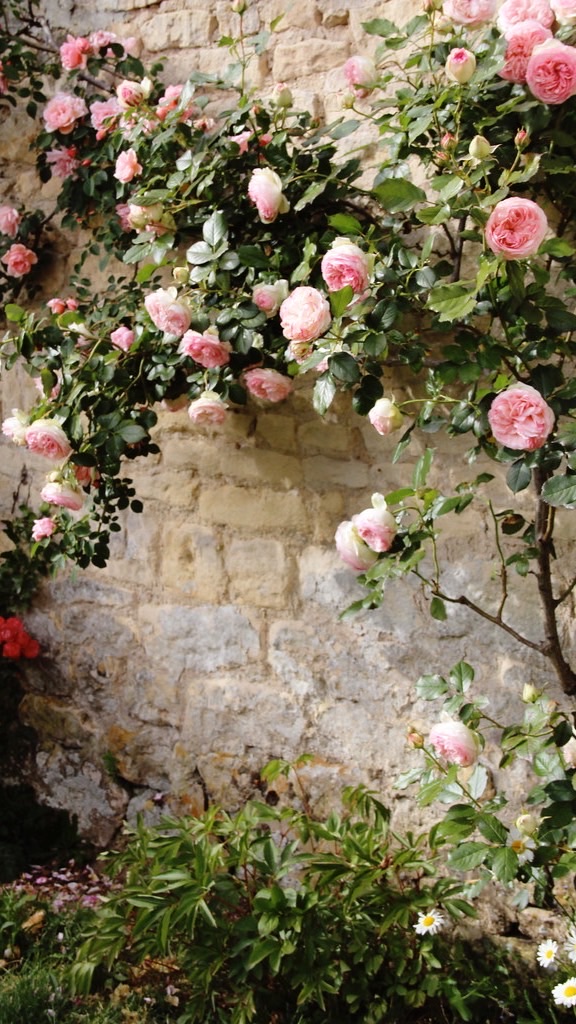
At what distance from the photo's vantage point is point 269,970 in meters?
2.40

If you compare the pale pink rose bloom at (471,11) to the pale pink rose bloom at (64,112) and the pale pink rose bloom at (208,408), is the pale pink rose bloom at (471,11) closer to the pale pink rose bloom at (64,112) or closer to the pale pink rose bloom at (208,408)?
the pale pink rose bloom at (208,408)

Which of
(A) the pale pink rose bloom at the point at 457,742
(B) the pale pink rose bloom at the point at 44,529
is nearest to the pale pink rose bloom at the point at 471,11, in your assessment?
(A) the pale pink rose bloom at the point at 457,742

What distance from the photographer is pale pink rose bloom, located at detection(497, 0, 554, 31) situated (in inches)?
81.4

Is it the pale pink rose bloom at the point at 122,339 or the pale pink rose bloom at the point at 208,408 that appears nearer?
the pale pink rose bloom at the point at 208,408

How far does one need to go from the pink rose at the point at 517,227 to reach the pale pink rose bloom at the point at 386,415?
47 centimetres

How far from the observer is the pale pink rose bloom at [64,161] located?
121 inches

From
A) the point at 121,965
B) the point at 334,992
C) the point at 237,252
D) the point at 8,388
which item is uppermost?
the point at 237,252

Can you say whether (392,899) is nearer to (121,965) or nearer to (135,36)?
(121,965)

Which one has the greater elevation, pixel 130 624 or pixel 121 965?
pixel 130 624

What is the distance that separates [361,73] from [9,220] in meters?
1.42

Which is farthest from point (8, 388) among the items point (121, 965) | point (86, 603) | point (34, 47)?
point (121, 965)

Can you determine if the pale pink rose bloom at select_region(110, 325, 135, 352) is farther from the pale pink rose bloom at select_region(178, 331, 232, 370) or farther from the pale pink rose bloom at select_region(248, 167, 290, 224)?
the pale pink rose bloom at select_region(248, 167, 290, 224)

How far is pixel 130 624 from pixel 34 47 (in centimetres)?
187

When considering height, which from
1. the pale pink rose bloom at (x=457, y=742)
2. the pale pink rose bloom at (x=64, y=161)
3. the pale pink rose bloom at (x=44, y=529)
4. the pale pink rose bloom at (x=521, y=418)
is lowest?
the pale pink rose bloom at (x=457, y=742)
